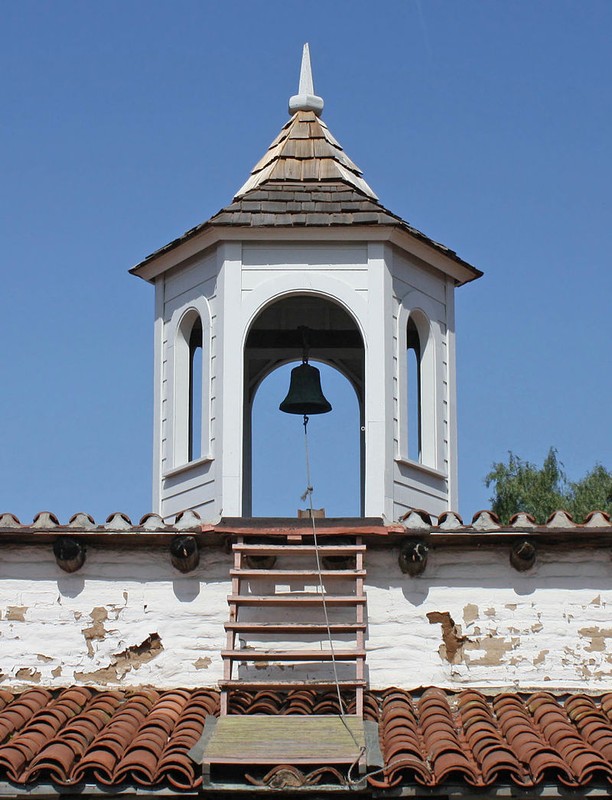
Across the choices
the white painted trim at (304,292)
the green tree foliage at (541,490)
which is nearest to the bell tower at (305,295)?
the white painted trim at (304,292)

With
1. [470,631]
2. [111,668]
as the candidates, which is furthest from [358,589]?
[111,668]

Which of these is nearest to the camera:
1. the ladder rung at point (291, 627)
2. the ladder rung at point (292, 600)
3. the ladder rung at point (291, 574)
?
the ladder rung at point (291, 627)

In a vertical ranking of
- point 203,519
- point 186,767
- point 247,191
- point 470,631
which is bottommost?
point 186,767

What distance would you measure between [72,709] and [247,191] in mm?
4911

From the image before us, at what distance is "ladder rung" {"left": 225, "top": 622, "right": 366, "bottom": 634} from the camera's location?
1108 cm

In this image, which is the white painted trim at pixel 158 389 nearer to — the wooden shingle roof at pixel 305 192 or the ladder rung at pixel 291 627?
the wooden shingle roof at pixel 305 192

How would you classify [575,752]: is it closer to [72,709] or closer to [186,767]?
[186,767]

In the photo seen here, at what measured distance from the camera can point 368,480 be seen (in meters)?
12.4

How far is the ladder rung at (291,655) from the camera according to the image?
10905 millimetres

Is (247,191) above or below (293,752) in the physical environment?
above

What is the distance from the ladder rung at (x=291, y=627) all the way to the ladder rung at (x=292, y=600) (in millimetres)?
151

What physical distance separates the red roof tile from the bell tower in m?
1.79

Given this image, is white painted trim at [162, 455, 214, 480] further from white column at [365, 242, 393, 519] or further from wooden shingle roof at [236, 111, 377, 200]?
wooden shingle roof at [236, 111, 377, 200]

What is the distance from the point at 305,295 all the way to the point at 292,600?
2.79m
